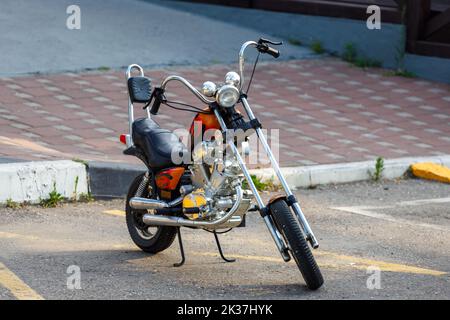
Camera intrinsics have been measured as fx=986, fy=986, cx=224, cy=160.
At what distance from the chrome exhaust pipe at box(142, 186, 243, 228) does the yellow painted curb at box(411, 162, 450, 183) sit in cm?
337

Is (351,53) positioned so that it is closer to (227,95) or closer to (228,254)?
(228,254)

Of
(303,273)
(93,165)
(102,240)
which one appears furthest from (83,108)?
(303,273)

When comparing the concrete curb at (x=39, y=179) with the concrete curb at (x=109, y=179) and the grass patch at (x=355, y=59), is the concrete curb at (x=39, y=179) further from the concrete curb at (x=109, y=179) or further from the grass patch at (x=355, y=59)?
the grass patch at (x=355, y=59)

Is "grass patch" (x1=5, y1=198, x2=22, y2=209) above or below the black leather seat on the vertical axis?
below

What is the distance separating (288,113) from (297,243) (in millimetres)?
4689

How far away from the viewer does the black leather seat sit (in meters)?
5.55

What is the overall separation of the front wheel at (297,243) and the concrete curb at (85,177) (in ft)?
7.67

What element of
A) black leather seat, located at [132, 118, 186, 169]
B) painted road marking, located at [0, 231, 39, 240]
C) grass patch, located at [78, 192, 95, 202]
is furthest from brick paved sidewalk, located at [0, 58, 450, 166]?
black leather seat, located at [132, 118, 186, 169]

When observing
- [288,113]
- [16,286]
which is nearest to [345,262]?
[16,286]

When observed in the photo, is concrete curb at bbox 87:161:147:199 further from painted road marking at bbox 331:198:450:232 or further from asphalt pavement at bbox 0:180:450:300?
painted road marking at bbox 331:198:450:232

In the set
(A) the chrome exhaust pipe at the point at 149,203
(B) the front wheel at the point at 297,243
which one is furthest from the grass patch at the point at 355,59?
(B) the front wheel at the point at 297,243

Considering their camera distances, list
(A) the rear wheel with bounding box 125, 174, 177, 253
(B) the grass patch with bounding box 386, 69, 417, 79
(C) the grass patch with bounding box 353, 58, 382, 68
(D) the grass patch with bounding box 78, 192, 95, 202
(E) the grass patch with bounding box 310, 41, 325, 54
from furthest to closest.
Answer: (E) the grass patch with bounding box 310, 41, 325, 54, (C) the grass patch with bounding box 353, 58, 382, 68, (B) the grass patch with bounding box 386, 69, 417, 79, (D) the grass patch with bounding box 78, 192, 95, 202, (A) the rear wheel with bounding box 125, 174, 177, 253

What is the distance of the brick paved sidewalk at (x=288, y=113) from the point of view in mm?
8133

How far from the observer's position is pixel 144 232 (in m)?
5.83
